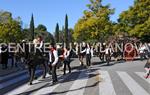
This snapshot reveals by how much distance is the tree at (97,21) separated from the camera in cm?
5569

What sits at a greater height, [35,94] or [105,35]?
[105,35]

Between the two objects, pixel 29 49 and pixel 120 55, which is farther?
pixel 120 55

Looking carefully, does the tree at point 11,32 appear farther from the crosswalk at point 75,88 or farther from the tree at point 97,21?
the crosswalk at point 75,88

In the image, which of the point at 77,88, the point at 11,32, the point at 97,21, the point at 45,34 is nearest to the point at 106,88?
the point at 77,88

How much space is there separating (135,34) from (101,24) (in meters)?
9.01

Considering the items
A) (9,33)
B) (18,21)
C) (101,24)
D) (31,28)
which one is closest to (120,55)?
(101,24)

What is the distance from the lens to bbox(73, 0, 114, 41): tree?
55.7 meters

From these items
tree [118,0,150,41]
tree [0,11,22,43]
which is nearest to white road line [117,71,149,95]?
tree [118,0,150,41]

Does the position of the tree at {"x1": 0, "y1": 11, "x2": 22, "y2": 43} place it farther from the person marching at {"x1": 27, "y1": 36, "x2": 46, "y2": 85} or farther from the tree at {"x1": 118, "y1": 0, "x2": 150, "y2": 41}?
the person marching at {"x1": 27, "y1": 36, "x2": 46, "y2": 85}

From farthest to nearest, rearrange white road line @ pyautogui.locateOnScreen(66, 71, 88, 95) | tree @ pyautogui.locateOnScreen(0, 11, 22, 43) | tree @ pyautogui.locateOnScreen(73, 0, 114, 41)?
tree @ pyautogui.locateOnScreen(0, 11, 22, 43) → tree @ pyautogui.locateOnScreen(73, 0, 114, 41) → white road line @ pyautogui.locateOnScreen(66, 71, 88, 95)

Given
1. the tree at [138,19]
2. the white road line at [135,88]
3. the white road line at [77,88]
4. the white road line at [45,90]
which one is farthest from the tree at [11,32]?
the white road line at [45,90]

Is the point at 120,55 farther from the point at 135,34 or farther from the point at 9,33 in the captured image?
the point at 9,33

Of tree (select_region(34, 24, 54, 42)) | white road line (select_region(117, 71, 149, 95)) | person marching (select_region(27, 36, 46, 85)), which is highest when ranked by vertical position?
tree (select_region(34, 24, 54, 42))

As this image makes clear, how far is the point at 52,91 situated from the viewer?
44.4 feet
